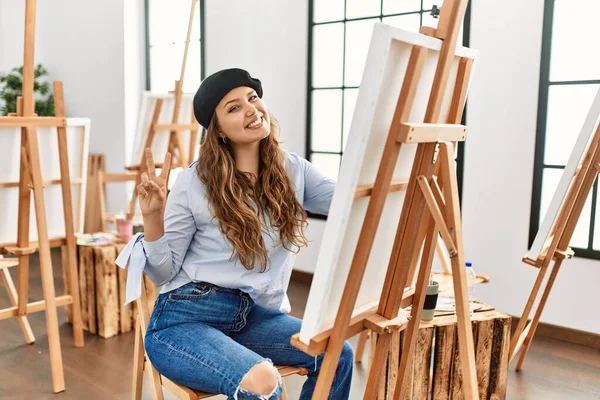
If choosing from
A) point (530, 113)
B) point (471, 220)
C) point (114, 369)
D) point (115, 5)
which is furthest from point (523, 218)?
point (115, 5)

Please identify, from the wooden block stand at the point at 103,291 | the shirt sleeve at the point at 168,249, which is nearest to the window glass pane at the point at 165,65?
the wooden block stand at the point at 103,291

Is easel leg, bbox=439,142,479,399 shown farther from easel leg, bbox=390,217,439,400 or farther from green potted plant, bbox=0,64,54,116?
green potted plant, bbox=0,64,54,116

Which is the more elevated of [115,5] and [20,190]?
[115,5]

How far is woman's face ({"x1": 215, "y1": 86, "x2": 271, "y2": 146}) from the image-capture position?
1855mm

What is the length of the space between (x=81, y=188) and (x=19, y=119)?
2.27 ft

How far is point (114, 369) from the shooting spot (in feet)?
9.69

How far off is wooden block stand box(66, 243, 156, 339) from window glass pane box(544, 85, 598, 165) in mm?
2284

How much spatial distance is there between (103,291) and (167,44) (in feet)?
9.36

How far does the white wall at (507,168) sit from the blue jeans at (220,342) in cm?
193

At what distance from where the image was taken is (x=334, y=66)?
429 centimetres

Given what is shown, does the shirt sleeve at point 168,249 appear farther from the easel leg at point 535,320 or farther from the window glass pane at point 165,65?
the window glass pane at point 165,65

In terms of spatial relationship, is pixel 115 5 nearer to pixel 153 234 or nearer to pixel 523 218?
pixel 523 218

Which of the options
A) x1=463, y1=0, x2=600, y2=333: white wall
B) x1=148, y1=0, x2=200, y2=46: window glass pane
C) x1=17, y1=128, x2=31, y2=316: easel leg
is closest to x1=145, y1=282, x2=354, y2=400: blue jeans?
x1=17, y1=128, x2=31, y2=316: easel leg

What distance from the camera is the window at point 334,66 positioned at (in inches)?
164
